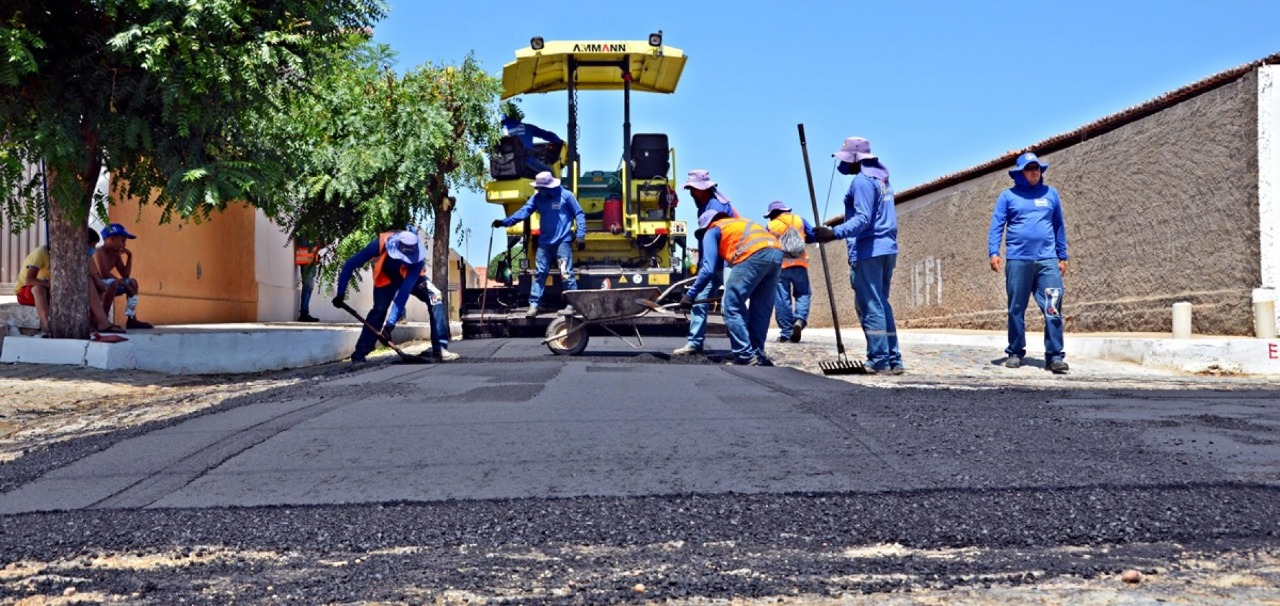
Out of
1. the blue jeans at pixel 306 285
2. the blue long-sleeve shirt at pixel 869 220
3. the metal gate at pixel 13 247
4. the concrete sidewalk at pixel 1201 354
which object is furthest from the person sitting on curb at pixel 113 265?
the concrete sidewalk at pixel 1201 354

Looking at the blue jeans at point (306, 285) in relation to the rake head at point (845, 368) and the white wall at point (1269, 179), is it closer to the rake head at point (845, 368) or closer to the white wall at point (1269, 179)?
the rake head at point (845, 368)

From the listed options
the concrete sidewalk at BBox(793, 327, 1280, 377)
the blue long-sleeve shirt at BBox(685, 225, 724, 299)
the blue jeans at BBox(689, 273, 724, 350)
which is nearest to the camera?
the concrete sidewalk at BBox(793, 327, 1280, 377)

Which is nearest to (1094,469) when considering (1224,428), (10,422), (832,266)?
(1224,428)

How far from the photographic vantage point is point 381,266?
10.4 meters

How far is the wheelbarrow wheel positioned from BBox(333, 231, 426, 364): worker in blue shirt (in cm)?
137

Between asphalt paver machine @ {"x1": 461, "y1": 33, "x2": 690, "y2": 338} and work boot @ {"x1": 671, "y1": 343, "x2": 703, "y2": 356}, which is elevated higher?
asphalt paver machine @ {"x1": 461, "y1": 33, "x2": 690, "y2": 338}

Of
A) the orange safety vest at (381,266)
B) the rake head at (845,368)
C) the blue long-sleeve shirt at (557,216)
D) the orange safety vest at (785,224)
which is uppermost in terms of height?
the blue long-sleeve shirt at (557,216)

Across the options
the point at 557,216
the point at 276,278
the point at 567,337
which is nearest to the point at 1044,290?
the point at 567,337

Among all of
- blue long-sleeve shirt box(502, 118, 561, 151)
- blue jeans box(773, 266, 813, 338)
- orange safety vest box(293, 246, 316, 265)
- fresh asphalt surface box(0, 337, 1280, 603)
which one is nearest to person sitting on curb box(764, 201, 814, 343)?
blue jeans box(773, 266, 813, 338)

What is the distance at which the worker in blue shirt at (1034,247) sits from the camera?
8781 millimetres

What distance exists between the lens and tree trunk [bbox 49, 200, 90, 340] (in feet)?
31.9

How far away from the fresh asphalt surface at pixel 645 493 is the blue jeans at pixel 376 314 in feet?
13.4

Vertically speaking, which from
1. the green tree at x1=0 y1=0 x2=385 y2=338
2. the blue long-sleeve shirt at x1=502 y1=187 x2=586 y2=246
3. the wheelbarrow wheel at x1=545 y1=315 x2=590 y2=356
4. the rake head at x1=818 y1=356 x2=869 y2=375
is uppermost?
the green tree at x1=0 y1=0 x2=385 y2=338

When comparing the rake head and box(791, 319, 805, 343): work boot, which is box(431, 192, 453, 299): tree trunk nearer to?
box(791, 319, 805, 343): work boot
